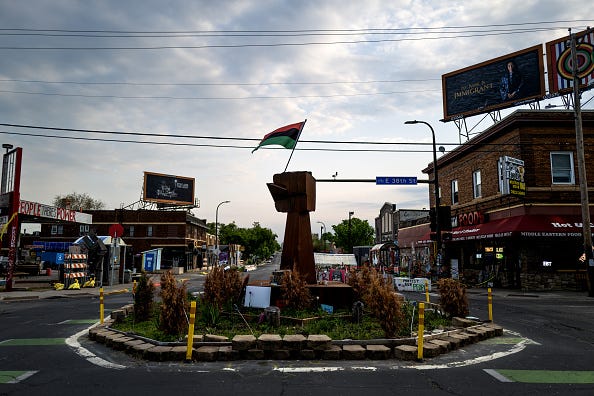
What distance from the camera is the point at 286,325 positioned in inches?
400

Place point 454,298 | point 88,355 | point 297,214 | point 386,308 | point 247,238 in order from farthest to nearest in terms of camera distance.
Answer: point 247,238 → point 297,214 → point 454,298 → point 386,308 → point 88,355

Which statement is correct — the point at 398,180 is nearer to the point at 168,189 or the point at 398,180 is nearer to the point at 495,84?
the point at 495,84

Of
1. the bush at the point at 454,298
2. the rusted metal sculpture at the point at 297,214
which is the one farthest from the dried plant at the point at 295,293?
the bush at the point at 454,298

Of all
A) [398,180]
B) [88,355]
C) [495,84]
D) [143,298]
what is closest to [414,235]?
[495,84]

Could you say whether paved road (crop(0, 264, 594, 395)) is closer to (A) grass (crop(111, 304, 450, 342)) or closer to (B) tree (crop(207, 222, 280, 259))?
(A) grass (crop(111, 304, 450, 342))

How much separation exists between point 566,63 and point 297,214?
21.1 metres

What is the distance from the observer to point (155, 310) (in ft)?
41.4

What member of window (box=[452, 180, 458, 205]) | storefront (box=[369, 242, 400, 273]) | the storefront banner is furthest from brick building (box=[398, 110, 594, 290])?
storefront (box=[369, 242, 400, 273])

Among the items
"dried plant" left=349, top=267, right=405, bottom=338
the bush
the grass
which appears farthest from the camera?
the bush

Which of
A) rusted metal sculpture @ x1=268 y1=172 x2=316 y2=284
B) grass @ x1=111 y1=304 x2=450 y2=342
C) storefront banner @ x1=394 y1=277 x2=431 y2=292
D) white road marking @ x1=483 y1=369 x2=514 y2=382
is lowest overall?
white road marking @ x1=483 y1=369 x2=514 y2=382

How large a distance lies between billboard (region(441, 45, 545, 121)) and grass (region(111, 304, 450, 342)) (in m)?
21.4

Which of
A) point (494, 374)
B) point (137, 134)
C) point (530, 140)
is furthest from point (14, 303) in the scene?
point (530, 140)

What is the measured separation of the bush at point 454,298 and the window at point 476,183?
1894cm

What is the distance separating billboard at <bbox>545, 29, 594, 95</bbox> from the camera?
23.6m
